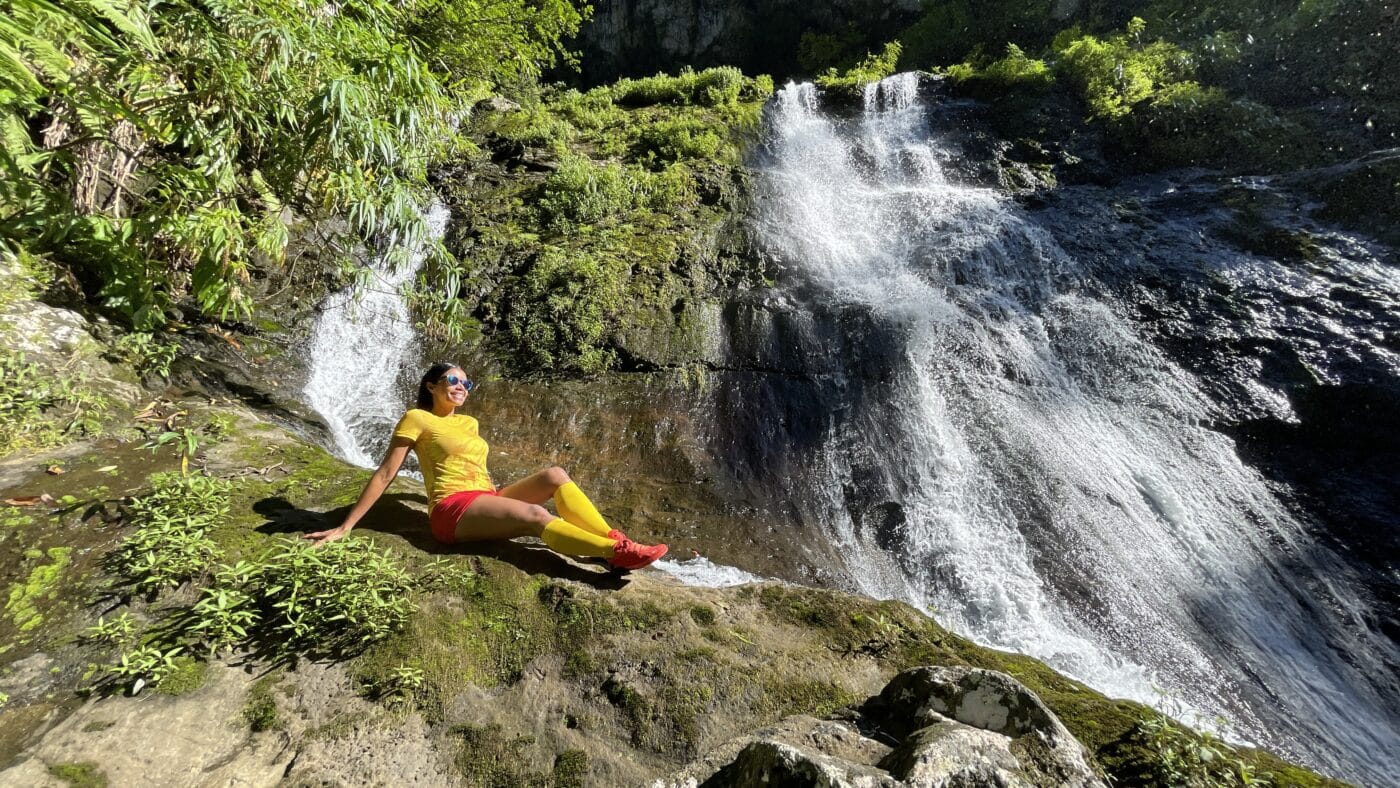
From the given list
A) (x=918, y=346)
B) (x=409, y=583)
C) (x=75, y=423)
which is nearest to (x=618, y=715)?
(x=409, y=583)

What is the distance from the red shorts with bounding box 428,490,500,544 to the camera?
315cm

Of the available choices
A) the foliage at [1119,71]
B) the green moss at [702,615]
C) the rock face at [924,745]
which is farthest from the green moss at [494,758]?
the foliage at [1119,71]

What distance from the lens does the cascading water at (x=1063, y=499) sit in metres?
5.17

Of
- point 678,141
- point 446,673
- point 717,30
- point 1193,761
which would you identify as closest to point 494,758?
point 446,673

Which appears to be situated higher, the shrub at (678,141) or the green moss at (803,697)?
the shrub at (678,141)

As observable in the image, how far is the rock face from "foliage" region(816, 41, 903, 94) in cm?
1702

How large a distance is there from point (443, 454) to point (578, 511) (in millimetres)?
946

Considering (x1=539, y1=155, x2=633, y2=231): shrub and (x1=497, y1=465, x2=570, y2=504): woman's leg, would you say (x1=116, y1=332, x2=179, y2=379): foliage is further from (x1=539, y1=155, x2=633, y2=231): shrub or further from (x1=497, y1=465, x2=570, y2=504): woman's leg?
(x1=539, y1=155, x2=633, y2=231): shrub

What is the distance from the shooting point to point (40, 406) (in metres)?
3.67

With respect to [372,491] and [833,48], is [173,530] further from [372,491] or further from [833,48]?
[833,48]

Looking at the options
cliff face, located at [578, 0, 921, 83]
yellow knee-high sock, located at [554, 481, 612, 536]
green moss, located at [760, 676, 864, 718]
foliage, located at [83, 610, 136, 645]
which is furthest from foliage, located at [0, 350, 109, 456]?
cliff face, located at [578, 0, 921, 83]

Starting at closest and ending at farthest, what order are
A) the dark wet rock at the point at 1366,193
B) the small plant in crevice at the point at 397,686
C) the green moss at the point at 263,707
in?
the green moss at the point at 263,707
the small plant in crevice at the point at 397,686
the dark wet rock at the point at 1366,193

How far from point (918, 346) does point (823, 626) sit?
21.4 feet

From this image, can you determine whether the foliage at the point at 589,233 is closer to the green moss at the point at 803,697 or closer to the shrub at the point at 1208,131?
the green moss at the point at 803,697
